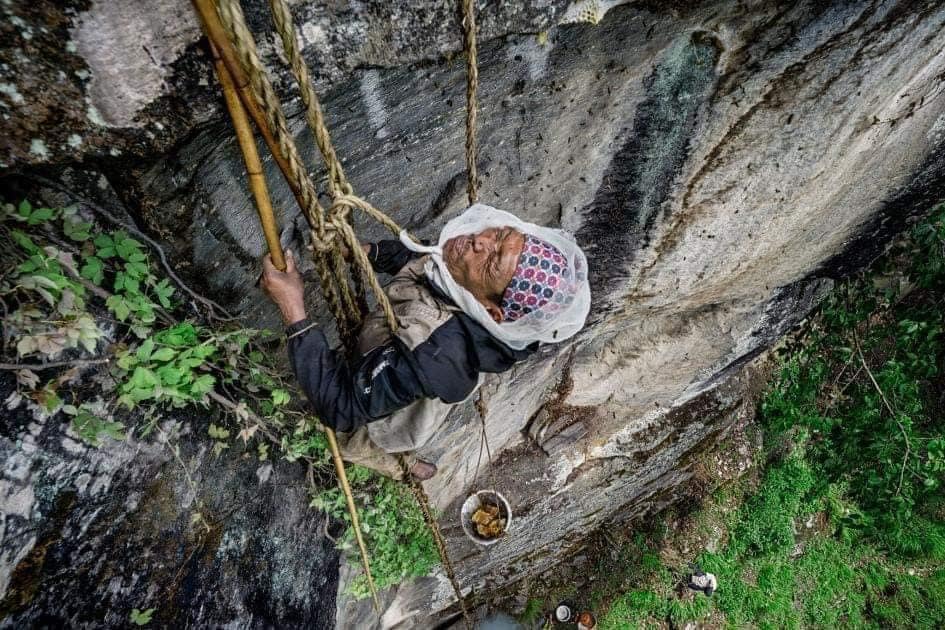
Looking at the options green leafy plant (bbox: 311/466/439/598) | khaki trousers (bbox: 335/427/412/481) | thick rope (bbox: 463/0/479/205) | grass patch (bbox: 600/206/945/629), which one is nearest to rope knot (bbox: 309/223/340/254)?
thick rope (bbox: 463/0/479/205)

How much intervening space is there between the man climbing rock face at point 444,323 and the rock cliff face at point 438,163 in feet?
1.83

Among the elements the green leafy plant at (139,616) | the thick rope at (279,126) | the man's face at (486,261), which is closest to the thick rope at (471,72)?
the man's face at (486,261)

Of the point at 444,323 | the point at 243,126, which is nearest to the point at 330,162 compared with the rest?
the point at 243,126

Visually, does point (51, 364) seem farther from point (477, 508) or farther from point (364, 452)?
point (477, 508)

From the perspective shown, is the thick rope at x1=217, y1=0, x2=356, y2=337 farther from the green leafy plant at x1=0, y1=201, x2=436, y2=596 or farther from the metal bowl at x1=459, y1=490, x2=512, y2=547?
the metal bowl at x1=459, y1=490, x2=512, y2=547

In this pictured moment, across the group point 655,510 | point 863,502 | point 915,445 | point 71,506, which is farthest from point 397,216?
point 655,510

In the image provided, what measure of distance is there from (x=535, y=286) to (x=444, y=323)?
0.47 meters

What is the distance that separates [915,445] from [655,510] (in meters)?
4.39

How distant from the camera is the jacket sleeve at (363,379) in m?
2.02

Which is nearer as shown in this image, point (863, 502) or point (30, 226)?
point (30, 226)

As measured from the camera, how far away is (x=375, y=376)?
6.66 feet

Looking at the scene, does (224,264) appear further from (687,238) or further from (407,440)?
(687,238)

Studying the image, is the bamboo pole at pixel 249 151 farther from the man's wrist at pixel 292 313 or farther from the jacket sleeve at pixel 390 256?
the jacket sleeve at pixel 390 256

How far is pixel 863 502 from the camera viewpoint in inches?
173
